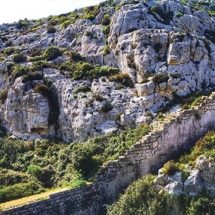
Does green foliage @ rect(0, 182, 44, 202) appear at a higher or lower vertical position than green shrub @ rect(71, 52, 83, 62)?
lower

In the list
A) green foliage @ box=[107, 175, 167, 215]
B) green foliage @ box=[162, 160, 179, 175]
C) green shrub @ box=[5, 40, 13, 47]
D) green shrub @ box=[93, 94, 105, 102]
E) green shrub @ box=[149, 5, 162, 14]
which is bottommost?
green foliage @ box=[107, 175, 167, 215]

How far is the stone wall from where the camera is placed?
66.3 ft

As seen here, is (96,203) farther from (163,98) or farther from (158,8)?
(158,8)

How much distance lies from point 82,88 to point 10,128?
702 cm

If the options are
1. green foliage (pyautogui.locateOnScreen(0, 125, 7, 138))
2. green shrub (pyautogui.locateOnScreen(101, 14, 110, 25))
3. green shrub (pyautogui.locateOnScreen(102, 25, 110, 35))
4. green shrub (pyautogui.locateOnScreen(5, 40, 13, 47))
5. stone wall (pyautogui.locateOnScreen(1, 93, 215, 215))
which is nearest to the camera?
stone wall (pyautogui.locateOnScreen(1, 93, 215, 215))

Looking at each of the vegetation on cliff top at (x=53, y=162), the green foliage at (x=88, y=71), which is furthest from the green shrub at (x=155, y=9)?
the vegetation on cliff top at (x=53, y=162)

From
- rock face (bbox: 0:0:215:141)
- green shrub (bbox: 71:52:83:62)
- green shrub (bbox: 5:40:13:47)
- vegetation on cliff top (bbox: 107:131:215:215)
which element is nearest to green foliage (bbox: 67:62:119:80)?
rock face (bbox: 0:0:215:141)

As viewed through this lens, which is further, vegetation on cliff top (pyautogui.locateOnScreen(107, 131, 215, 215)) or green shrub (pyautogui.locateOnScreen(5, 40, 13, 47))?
green shrub (pyautogui.locateOnScreen(5, 40, 13, 47))

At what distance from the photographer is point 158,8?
38.4 m

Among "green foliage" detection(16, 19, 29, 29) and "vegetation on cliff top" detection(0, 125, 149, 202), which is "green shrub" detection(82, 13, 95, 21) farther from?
"vegetation on cliff top" detection(0, 125, 149, 202)

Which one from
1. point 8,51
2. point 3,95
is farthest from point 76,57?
point 8,51

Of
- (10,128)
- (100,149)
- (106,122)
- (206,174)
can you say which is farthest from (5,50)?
(206,174)

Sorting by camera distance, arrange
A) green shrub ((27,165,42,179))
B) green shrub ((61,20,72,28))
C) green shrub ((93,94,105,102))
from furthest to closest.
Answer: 1. green shrub ((61,20,72,28))
2. green shrub ((93,94,105,102))
3. green shrub ((27,165,42,179))

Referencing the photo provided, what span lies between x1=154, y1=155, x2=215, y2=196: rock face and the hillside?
3.16m
